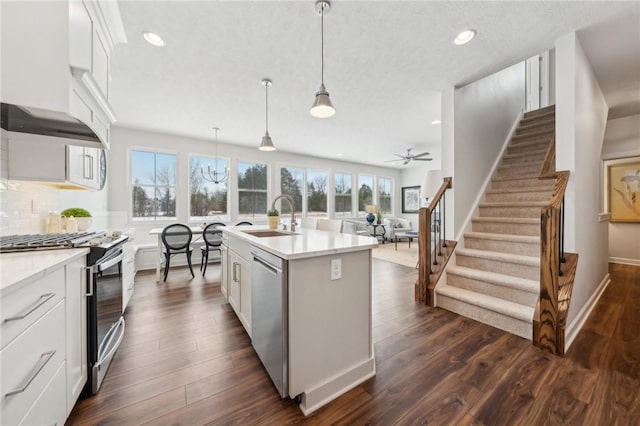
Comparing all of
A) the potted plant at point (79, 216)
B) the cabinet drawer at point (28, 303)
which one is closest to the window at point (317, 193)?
the potted plant at point (79, 216)

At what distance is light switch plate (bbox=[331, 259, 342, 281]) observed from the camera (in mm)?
1582

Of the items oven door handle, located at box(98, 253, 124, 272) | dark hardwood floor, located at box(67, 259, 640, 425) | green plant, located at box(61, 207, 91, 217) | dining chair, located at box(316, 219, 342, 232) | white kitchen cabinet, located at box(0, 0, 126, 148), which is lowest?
dark hardwood floor, located at box(67, 259, 640, 425)

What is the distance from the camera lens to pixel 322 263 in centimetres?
154

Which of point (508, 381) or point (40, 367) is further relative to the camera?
point (508, 381)

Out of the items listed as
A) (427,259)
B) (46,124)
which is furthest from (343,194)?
(46,124)

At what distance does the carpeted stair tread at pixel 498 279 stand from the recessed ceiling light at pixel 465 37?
2.32 meters

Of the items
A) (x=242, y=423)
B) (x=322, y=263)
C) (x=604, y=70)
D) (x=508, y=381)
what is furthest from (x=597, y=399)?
(x=604, y=70)

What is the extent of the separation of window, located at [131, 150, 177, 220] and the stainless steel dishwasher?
170 inches

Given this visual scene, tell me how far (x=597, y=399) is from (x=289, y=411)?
1813 mm

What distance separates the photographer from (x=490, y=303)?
248cm

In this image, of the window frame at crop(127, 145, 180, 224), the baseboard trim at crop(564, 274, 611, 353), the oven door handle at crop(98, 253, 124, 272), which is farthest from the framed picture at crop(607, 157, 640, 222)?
the window frame at crop(127, 145, 180, 224)

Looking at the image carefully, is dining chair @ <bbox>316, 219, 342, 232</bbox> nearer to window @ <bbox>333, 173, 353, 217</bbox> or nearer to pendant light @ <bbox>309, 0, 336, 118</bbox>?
pendant light @ <bbox>309, 0, 336, 118</bbox>

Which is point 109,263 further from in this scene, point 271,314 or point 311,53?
point 311,53

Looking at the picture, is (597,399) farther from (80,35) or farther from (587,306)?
(80,35)
